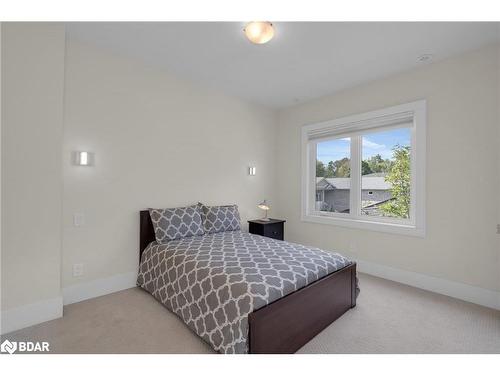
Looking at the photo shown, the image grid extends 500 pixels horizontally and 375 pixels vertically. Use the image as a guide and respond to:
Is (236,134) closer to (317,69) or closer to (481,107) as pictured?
(317,69)

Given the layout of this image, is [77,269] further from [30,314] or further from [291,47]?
[291,47]

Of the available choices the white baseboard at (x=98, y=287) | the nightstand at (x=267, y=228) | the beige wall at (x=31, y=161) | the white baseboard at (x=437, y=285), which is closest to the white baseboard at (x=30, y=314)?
the beige wall at (x=31, y=161)

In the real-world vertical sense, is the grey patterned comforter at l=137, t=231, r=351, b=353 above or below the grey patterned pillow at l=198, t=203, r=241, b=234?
below

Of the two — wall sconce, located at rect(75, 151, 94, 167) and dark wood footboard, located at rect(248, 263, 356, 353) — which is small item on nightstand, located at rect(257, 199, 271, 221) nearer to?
dark wood footboard, located at rect(248, 263, 356, 353)

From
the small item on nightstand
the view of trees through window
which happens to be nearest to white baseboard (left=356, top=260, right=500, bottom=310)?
the view of trees through window

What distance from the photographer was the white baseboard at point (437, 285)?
2.43 m

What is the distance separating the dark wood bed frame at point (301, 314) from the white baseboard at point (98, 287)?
188 centimetres

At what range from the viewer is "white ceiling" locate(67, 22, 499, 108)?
2.19 m

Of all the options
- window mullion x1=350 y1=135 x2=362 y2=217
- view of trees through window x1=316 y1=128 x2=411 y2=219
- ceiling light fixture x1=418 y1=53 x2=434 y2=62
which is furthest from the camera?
window mullion x1=350 y1=135 x2=362 y2=217

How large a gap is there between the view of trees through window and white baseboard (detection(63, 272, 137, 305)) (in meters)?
2.91

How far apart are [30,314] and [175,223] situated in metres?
1.39

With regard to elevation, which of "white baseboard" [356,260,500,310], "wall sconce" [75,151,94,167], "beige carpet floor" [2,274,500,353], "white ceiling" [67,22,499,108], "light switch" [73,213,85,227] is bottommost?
"beige carpet floor" [2,274,500,353]

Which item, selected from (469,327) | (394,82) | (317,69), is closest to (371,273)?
(469,327)

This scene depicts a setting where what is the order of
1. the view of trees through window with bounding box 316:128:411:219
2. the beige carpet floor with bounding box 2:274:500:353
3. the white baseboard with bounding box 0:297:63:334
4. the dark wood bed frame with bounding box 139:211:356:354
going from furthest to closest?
the view of trees through window with bounding box 316:128:411:219 → the white baseboard with bounding box 0:297:63:334 → the beige carpet floor with bounding box 2:274:500:353 → the dark wood bed frame with bounding box 139:211:356:354
